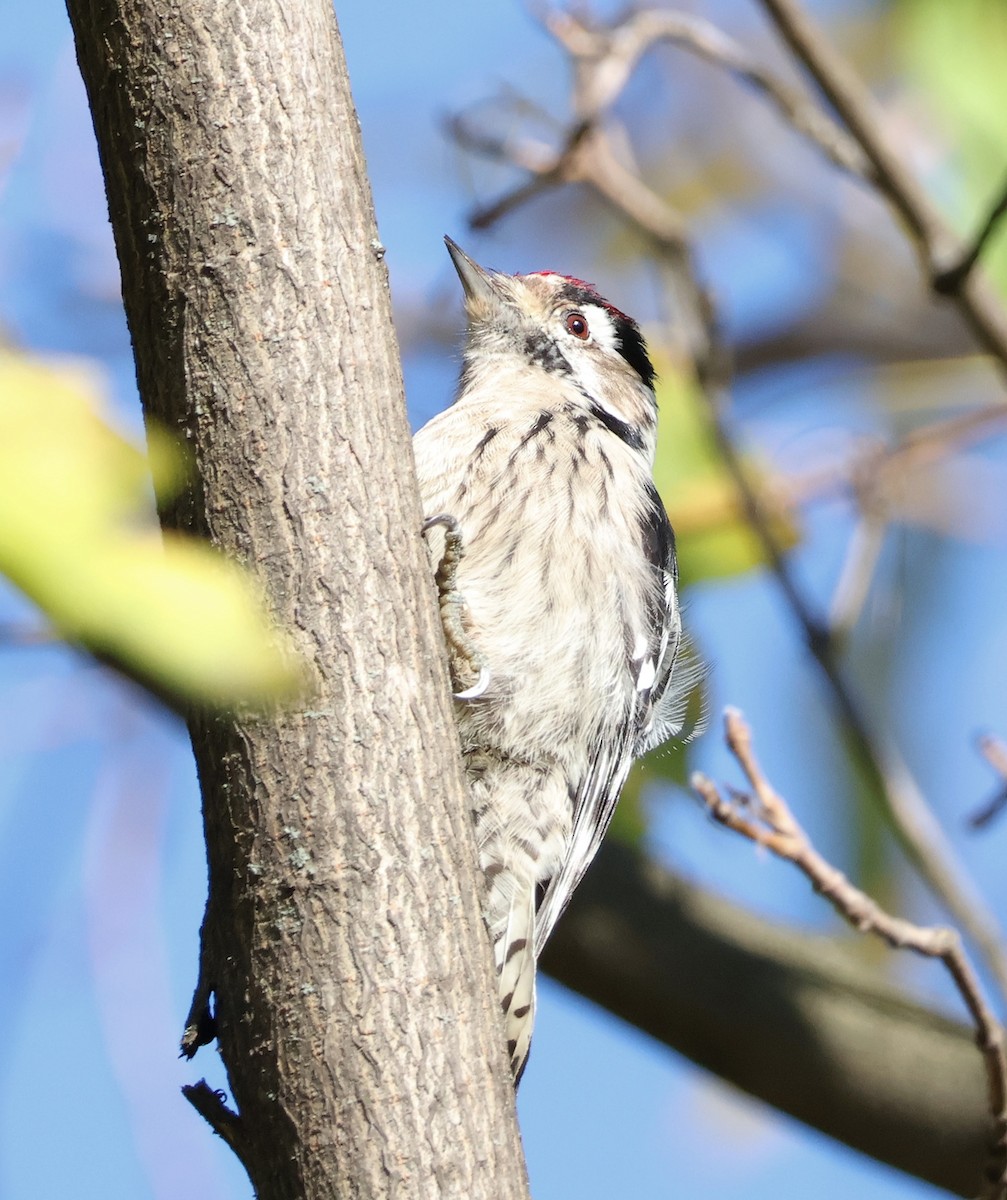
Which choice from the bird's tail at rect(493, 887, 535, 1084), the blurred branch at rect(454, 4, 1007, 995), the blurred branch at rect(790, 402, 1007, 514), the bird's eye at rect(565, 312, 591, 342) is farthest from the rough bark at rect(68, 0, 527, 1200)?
the blurred branch at rect(790, 402, 1007, 514)

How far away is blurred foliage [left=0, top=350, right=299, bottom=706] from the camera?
0.98 metres

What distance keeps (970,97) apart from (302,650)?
3270 mm

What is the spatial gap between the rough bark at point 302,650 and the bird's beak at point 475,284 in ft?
7.51

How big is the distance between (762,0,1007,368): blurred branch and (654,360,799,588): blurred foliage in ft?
2.45

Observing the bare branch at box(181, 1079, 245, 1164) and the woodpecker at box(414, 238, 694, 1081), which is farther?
the woodpecker at box(414, 238, 694, 1081)

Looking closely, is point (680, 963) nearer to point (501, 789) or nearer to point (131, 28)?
point (501, 789)

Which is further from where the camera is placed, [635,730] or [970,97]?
[970,97]

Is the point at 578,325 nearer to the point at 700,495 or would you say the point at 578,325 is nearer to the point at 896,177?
the point at 700,495

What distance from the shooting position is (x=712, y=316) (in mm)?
4371

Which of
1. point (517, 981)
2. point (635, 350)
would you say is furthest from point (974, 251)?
point (517, 981)

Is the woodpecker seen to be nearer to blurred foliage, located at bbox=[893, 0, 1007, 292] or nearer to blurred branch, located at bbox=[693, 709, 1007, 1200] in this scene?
blurred branch, located at bbox=[693, 709, 1007, 1200]

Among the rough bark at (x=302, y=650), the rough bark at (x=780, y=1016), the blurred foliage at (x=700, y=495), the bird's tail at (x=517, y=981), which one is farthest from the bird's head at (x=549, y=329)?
the rough bark at (x=302, y=650)

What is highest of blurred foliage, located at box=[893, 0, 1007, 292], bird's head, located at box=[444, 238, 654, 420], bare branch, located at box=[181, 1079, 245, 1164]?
blurred foliage, located at box=[893, 0, 1007, 292]

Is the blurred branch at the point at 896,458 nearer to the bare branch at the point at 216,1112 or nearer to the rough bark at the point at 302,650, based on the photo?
the rough bark at the point at 302,650
